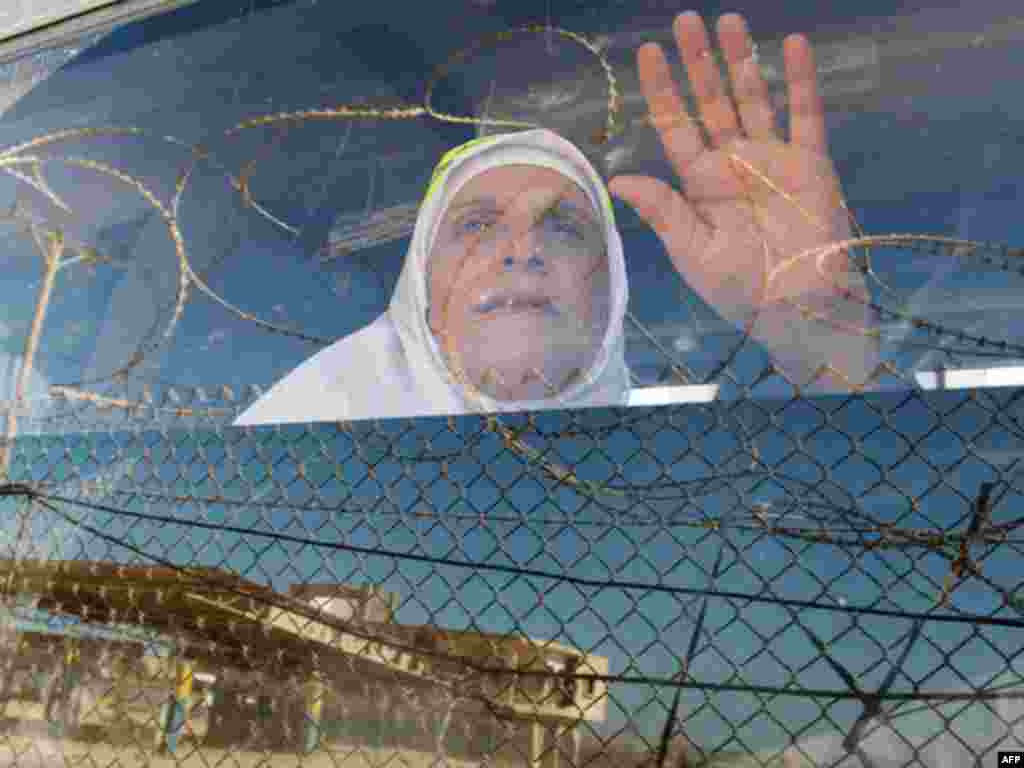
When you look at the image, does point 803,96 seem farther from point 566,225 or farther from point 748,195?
point 566,225

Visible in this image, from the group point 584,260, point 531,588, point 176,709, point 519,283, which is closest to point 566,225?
point 584,260

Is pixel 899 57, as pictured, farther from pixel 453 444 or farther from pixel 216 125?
pixel 216 125

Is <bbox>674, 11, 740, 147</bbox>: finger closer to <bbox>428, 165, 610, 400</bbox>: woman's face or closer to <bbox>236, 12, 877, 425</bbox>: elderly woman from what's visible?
<bbox>236, 12, 877, 425</bbox>: elderly woman

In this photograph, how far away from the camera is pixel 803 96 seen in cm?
275

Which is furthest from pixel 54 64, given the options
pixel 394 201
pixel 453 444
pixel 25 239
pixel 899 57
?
pixel 899 57

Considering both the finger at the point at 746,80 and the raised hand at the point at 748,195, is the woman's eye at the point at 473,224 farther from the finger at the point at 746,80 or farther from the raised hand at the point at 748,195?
the finger at the point at 746,80

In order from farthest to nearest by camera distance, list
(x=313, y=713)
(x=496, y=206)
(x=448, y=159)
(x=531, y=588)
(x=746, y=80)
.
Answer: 1. (x=448, y=159)
2. (x=496, y=206)
3. (x=746, y=80)
4. (x=313, y=713)
5. (x=531, y=588)

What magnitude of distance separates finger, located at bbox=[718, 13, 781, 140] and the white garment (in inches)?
20.0

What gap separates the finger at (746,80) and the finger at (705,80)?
37 millimetres

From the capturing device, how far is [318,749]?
257cm

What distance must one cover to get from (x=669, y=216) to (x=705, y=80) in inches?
18.9

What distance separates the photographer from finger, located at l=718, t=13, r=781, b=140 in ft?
9.14

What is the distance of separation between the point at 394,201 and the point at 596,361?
1.00 m

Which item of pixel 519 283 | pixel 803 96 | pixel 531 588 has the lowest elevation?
pixel 531 588
